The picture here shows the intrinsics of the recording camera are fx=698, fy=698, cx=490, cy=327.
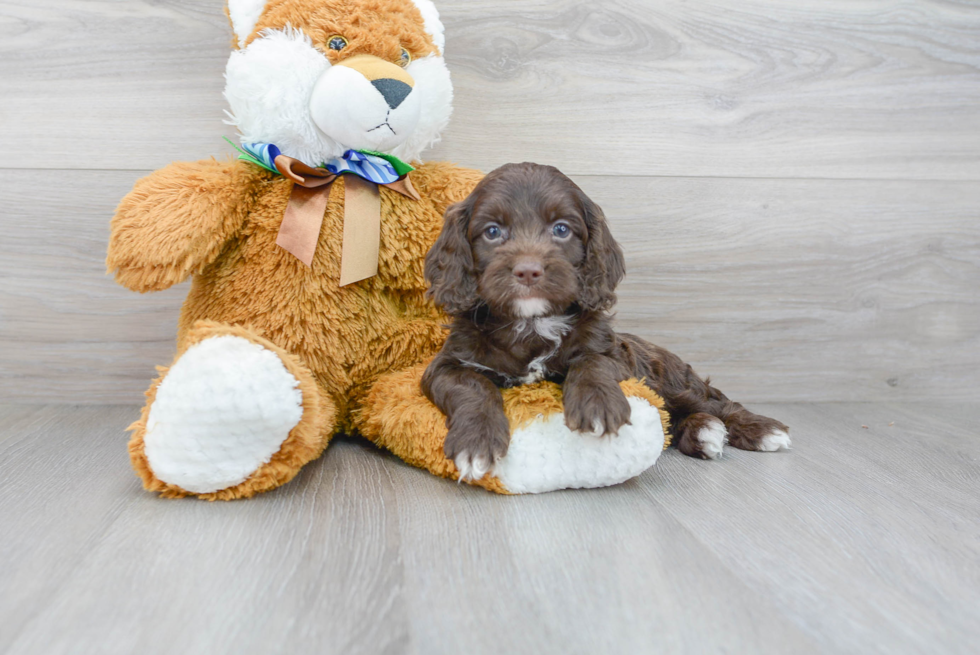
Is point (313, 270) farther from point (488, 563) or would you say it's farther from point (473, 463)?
point (488, 563)

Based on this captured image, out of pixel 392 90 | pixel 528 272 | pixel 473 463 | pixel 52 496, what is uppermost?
pixel 392 90

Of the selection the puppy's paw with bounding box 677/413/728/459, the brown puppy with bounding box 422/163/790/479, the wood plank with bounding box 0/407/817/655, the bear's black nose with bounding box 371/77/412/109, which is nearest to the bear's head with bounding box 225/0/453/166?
the bear's black nose with bounding box 371/77/412/109

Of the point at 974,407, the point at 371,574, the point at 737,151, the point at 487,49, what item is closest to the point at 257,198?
the point at 487,49

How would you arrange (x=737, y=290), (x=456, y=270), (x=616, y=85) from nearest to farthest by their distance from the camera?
(x=456, y=270)
(x=616, y=85)
(x=737, y=290)

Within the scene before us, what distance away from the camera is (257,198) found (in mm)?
1959

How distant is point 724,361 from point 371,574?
187 centimetres

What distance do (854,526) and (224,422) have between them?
138 centimetres

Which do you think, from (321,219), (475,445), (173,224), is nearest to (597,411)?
(475,445)

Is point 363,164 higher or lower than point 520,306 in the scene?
higher

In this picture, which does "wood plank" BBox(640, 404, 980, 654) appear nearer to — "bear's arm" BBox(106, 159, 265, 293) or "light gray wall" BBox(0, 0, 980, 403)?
"light gray wall" BBox(0, 0, 980, 403)

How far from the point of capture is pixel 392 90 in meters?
1.81

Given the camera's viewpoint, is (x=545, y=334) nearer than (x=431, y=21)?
Yes

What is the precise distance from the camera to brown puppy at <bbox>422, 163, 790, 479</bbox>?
1573 millimetres

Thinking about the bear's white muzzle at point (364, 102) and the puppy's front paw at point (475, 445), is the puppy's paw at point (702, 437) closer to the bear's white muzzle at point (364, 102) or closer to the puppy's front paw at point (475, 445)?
the puppy's front paw at point (475, 445)
